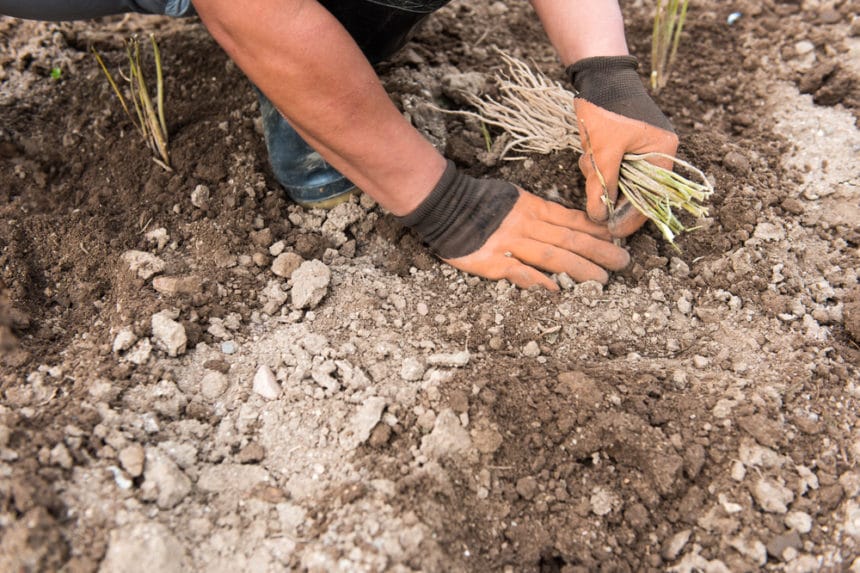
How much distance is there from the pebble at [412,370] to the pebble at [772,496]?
665mm

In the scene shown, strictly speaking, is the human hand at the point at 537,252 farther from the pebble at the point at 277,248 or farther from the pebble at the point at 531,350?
the pebble at the point at 277,248

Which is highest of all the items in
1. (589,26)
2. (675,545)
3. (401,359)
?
(589,26)

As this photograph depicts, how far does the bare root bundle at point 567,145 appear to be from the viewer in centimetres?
160

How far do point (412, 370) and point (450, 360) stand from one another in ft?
0.27

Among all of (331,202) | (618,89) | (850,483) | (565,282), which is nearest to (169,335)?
(331,202)

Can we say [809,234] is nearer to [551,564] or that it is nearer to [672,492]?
[672,492]

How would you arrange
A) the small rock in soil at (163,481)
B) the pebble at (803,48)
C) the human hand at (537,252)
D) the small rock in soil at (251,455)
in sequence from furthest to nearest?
1. the pebble at (803,48)
2. the human hand at (537,252)
3. the small rock in soil at (251,455)
4. the small rock in soil at (163,481)

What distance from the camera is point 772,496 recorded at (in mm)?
1248

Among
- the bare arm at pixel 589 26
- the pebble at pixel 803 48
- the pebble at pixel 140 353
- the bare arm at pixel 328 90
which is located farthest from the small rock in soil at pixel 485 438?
the pebble at pixel 803 48

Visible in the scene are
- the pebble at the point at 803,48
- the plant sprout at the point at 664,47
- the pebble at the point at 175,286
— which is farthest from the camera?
the pebble at the point at 803,48

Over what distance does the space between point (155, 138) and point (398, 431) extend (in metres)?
1.07

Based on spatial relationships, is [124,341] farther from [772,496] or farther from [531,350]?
[772,496]

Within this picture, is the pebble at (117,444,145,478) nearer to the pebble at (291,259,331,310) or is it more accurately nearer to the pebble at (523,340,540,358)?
the pebble at (291,259,331,310)

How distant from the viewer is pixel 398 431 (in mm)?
1329
